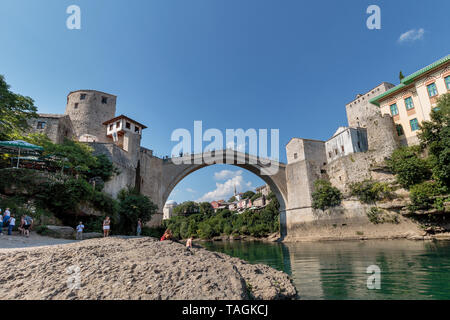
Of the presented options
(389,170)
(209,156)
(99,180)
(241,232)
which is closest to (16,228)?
(99,180)

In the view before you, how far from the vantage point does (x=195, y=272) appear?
3.53 meters

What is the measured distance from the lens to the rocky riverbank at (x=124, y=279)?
2812 millimetres

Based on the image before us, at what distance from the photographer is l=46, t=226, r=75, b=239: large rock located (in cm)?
956

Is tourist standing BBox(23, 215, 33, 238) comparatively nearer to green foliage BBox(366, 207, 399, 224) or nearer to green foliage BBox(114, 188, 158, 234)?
green foliage BBox(114, 188, 158, 234)

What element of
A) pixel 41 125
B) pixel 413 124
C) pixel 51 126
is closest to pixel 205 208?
pixel 51 126

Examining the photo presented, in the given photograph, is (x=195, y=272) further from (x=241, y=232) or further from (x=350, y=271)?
(x=241, y=232)

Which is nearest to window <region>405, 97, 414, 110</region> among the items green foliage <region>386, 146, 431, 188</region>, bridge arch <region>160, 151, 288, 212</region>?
green foliage <region>386, 146, 431, 188</region>

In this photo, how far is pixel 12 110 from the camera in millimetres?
12438

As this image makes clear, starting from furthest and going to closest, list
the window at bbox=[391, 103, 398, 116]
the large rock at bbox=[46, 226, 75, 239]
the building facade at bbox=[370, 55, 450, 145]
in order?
the window at bbox=[391, 103, 398, 116], the building facade at bbox=[370, 55, 450, 145], the large rock at bbox=[46, 226, 75, 239]

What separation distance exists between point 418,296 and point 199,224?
146ft

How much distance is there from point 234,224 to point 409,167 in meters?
28.6

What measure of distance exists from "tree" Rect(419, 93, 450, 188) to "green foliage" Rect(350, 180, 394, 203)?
3663 mm

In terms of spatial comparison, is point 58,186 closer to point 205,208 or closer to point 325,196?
point 325,196

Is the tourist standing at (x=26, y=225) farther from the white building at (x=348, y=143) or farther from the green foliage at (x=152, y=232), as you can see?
the white building at (x=348, y=143)
